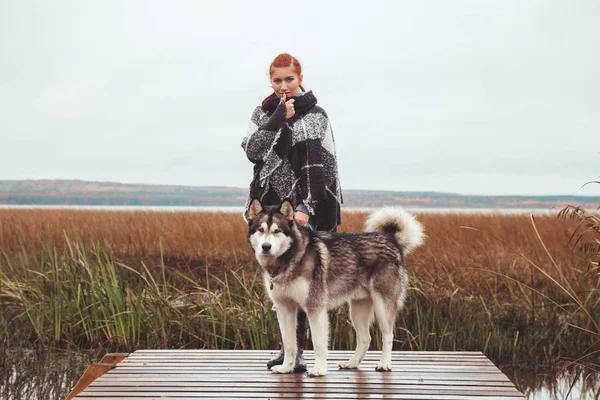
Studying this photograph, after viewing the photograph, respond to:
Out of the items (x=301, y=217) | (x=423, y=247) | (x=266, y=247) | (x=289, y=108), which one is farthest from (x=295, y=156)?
(x=423, y=247)

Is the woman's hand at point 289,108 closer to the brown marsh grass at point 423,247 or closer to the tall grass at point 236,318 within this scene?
the tall grass at point 236,318

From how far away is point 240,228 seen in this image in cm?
1491

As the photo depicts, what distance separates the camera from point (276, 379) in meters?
4.95

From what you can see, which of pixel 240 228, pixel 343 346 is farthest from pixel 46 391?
pixel 240 228

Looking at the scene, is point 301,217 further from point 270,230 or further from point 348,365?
point 348,365

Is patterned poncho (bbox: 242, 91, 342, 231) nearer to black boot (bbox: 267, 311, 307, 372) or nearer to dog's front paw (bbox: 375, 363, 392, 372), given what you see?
black boot (bbox: 267, 311, 307, 372)

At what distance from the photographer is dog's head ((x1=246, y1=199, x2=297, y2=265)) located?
4395 millimetres

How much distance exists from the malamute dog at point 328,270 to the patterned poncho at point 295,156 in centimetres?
40

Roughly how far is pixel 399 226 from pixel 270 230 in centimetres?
130

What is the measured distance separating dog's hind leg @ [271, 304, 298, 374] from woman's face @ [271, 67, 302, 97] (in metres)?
1.64

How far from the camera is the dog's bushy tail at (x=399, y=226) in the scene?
5.30 m

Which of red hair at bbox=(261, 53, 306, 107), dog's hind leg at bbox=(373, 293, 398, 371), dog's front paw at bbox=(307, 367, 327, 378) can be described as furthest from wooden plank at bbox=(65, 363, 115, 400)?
red hair at bbox=(261, 53, 306, 107)

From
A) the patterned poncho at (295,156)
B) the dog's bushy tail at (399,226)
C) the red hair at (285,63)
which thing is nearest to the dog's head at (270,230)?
the patterned poncho at (295,156)

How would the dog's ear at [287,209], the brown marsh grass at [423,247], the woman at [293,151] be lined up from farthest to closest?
the brown marsh grass at [423,247], the woman at [293,151], the dog's ear at [287,209]
